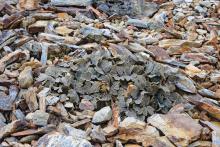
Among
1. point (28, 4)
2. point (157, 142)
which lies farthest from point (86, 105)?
point (28, 4)

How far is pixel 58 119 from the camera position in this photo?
350 cm

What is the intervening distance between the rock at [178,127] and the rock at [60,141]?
0.74 metres

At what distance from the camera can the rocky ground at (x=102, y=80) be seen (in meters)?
3.36

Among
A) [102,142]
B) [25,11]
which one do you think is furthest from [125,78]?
[25,11]

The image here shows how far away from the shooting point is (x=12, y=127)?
3.31 m

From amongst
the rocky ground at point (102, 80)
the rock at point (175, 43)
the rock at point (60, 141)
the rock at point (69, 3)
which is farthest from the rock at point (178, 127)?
the rock at point (69, 3)

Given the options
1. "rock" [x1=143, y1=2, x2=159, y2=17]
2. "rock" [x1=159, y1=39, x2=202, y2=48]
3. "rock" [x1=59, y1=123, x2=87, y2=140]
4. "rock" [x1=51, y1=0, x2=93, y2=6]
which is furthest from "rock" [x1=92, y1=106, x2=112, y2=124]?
"rock" [x1=143, y1=2, x2=159, y2=17]

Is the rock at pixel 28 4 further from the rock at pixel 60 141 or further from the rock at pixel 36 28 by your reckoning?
the rock at pixel 60 141

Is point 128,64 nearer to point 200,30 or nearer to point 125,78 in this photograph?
point 125,78

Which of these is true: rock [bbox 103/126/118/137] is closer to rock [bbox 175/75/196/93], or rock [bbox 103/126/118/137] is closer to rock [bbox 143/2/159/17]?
rock [bbox 175/75/196/93]

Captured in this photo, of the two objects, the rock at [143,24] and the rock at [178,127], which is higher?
the rock at [143,24]

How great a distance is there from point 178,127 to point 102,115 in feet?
2.23

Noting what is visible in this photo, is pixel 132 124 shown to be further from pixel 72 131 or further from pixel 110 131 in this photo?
pixel 72 131

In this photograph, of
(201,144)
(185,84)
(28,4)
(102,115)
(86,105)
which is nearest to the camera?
(201,144)
